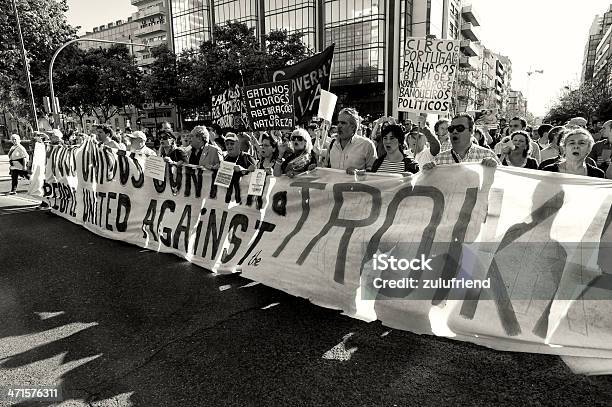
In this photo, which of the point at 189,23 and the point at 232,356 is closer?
the point at 232,356

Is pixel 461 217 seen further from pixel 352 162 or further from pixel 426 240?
pixel 352 162

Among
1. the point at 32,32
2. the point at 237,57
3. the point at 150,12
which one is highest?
the point at 150,12

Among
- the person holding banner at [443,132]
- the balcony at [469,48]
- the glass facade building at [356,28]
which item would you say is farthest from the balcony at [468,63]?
the person holding banner at [443,132]

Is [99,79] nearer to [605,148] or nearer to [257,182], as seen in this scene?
[257,182]

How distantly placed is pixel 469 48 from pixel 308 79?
63.0 m

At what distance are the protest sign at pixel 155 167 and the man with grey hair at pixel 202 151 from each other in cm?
41

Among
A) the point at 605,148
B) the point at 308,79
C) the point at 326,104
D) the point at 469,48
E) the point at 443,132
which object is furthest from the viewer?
the point at 469,48

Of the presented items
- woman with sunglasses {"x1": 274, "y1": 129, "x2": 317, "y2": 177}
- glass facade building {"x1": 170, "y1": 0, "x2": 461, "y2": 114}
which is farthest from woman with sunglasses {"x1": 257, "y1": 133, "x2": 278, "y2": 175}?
glass facade building {"x1": 170, "y1": 0, "x2": 461, "y2": 114}

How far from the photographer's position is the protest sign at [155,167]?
19.7 feet

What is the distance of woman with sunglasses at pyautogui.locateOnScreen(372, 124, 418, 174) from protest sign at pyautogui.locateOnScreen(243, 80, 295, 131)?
219 centimetres

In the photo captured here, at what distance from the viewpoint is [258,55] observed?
101 ft

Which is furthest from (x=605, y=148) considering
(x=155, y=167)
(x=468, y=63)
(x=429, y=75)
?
(x=468, y=63)

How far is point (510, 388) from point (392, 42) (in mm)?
39856

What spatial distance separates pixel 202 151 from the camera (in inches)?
243
